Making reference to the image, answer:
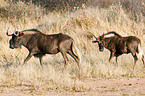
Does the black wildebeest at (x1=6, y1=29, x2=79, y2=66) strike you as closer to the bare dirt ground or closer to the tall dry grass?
the tall dry grass

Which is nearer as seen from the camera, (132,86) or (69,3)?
(132,86)

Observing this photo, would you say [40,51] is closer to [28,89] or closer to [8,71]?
[8,71]

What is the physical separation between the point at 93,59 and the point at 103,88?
3408mm

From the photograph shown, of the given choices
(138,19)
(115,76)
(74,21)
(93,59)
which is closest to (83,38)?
(74,21)

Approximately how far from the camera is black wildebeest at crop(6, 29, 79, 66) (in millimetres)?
9258

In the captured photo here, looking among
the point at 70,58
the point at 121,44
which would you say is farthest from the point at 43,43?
the point at 121,44

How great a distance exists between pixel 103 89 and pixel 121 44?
2478 millimetres

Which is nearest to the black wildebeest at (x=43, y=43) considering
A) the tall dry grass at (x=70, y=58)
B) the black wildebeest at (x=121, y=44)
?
the tall dry grass at (x=70, y=58)

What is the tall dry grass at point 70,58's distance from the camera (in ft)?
27.3

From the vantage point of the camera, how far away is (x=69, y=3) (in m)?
19.7

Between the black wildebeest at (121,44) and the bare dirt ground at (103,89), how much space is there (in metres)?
1.17

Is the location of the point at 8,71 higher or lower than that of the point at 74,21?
lower

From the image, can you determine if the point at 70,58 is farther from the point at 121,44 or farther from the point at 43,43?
the point at 121,44

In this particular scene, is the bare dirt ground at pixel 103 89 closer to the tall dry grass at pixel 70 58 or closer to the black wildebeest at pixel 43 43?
the tall dry grass at pixel 70 58
